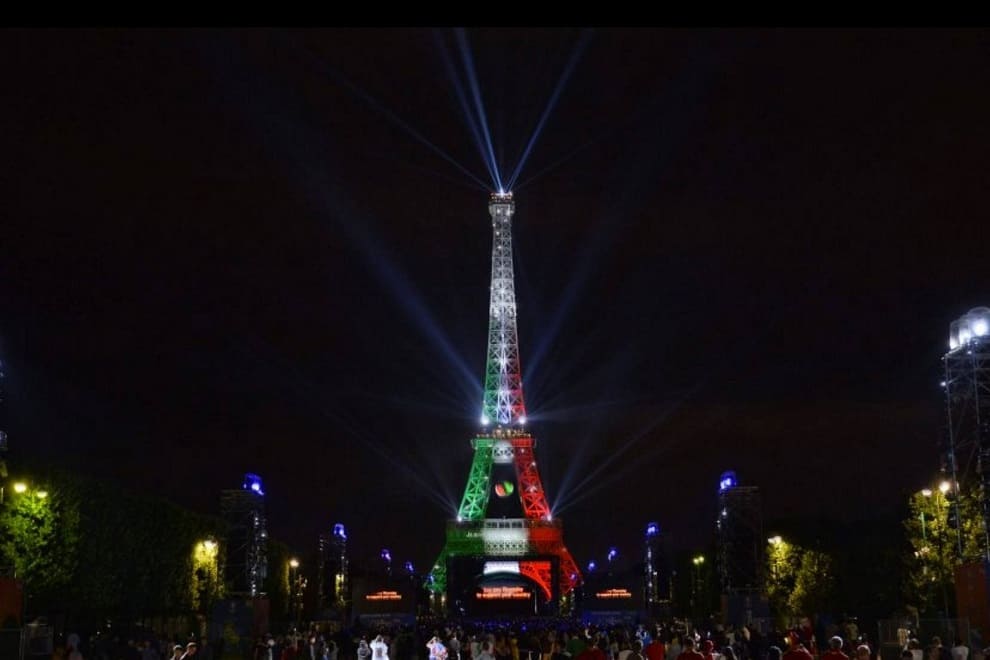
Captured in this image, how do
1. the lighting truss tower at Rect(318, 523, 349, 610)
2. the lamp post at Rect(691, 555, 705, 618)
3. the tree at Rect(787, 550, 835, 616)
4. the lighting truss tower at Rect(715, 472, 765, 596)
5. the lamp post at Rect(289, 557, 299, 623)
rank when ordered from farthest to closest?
the lamp post at Rect(289, 557, 299, 623) → the lamp post at Rect(691, 555, 705, 618) → the lighting truss tower at Rect(318, 523, 349, 610) → the tree at Rect(787, 550, 835, 616) → the lighting truss tower at Rect(715, 472, 765, 596)

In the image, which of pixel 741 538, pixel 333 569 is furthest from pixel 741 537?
pixel 333 569

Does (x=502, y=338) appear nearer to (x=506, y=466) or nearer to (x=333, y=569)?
Result: (x=506, y=466)

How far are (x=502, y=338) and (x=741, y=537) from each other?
9657 cm

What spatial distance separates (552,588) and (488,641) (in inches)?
4013

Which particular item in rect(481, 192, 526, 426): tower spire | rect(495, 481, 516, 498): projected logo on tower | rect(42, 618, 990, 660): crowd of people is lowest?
rect(42, 618, 990, 660): crowd of people

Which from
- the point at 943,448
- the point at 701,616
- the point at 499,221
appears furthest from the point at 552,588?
the point at 943,448

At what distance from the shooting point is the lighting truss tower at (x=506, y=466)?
15425cm

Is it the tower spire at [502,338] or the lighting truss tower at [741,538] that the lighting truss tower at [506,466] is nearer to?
the tower spire at [502,338]

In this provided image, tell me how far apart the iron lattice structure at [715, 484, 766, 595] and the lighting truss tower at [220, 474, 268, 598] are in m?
26.2

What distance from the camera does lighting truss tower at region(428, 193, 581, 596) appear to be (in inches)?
6073

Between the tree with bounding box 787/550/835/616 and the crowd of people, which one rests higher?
the tree with bounding box 787/550/835/616

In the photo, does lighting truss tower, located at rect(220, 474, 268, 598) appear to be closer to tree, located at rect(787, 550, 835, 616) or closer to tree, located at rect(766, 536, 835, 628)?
tree, located at rect(766, 536, 835, 628)

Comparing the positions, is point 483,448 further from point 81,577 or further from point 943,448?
point 943,448

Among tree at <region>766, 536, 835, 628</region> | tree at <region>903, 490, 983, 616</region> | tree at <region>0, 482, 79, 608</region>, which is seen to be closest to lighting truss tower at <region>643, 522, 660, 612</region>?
tree at <region>766, 536, 835, 628</region>
